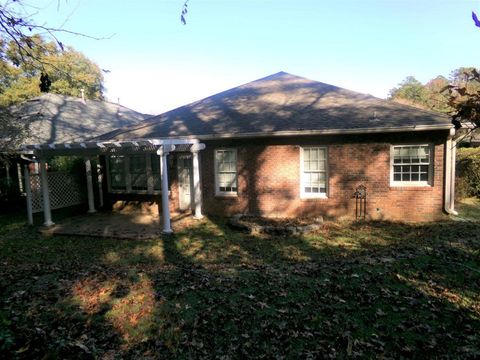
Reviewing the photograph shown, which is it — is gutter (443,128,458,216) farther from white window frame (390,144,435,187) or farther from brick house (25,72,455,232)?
white window frame (390,144,435,187)

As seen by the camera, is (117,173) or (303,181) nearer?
(303,181)

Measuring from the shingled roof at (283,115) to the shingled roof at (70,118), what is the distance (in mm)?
3221

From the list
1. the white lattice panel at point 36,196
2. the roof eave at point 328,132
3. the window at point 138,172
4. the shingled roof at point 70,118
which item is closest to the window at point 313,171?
the roof eave at point 328,132

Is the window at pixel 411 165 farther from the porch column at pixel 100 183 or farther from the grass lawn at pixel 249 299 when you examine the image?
the porch column at pixel 100 183

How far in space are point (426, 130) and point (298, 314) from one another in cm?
801

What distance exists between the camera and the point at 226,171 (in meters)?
12.5

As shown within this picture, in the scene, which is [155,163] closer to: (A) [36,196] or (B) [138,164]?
(B) [138,164]

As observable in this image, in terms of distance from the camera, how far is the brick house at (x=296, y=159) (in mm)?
10445

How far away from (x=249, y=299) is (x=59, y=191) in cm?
1193

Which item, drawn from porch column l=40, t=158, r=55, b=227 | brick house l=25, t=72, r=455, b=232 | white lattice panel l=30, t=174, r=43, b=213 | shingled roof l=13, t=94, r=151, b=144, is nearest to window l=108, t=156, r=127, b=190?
brick house l=25, t=72, r=455, b=232

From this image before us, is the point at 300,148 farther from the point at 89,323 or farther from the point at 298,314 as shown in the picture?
the point at 89,323

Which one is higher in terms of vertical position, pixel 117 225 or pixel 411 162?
pixel 411 162

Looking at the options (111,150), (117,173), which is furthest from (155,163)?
(111,150)

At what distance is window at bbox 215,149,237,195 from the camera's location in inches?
487
